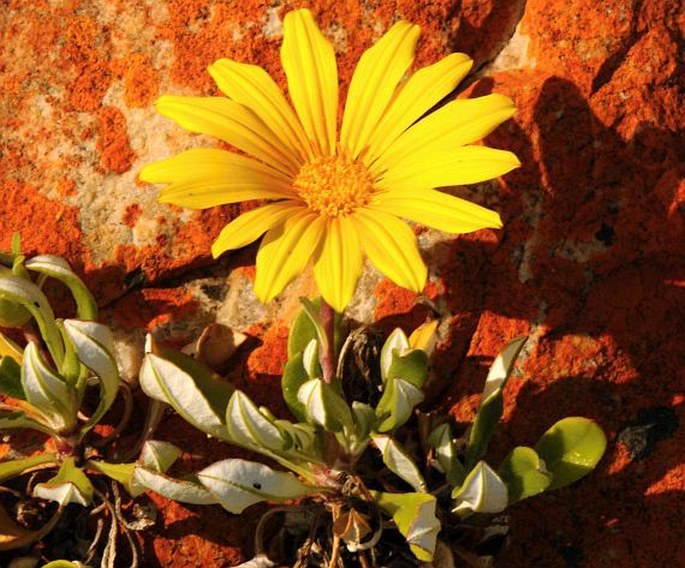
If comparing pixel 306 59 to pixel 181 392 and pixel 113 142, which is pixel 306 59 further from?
pixel 181 392

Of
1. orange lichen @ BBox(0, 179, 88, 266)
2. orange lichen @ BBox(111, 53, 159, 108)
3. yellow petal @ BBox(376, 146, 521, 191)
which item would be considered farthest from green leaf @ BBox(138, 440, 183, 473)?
orange lichen @ BBox(111, 53, 159, 108)

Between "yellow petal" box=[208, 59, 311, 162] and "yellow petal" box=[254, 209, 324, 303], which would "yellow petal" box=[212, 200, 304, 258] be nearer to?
"yellow petal" box=[254, 209, 324, 303]

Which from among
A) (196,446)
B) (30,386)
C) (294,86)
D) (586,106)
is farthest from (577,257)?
(30,386)

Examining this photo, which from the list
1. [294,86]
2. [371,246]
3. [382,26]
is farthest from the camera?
[382,26]

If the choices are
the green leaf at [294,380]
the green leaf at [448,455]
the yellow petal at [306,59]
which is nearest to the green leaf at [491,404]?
the green leaf at [448,455]

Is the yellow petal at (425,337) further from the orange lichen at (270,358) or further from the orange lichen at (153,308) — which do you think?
the orange lichen at (153,308)

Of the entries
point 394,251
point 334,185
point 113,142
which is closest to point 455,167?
point 394,251

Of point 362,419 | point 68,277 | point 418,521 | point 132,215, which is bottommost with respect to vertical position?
point 418,521

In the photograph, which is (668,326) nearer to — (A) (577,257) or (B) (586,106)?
(A) (577,257)
